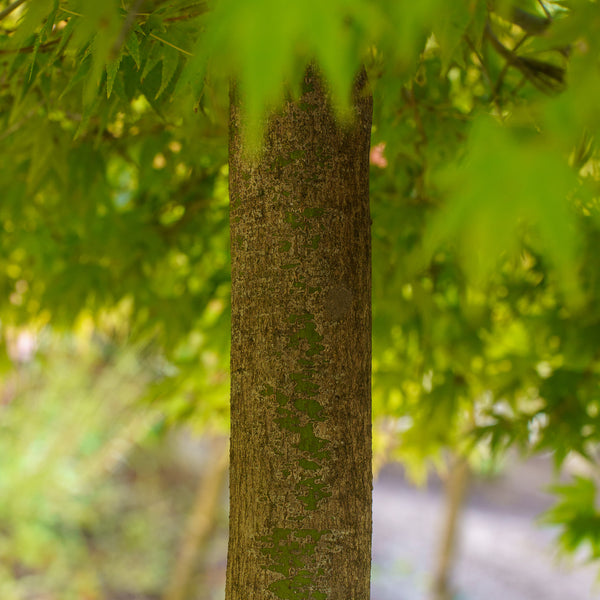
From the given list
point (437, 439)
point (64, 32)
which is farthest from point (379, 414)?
point (64, 32)

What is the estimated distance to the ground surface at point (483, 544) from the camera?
539cm

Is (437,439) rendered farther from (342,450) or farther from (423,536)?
(423,536)

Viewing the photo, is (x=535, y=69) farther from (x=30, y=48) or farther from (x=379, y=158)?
(x=30, y=48)

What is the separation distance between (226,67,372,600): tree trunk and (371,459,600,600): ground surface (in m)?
4.00

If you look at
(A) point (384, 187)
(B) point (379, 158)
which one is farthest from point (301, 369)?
(B) point (379, 158)

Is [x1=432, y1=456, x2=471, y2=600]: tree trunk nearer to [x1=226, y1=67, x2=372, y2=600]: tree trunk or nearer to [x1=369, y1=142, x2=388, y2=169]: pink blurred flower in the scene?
[x1=369, y1=142, x2=388, y2=169]: pink blurred flower

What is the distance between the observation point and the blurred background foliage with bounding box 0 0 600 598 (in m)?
0.39

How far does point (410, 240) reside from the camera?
4.37 feet

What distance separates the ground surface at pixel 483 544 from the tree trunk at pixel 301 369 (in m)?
4.00

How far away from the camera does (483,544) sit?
6180 mm

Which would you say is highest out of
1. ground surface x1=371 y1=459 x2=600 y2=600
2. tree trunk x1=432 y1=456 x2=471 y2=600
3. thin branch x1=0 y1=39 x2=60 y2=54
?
thin branch x1=0 y1=39 x2=60 y2=54

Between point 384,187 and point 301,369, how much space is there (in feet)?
2.15

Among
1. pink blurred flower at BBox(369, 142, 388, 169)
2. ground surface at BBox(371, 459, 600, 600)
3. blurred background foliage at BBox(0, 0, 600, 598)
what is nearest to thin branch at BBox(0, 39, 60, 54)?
blurred background foliage at BBox(0, 0, 600, 598)

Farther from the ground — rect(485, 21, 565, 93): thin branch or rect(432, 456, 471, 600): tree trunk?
rect(485, 21, 565, 93): thin branch
